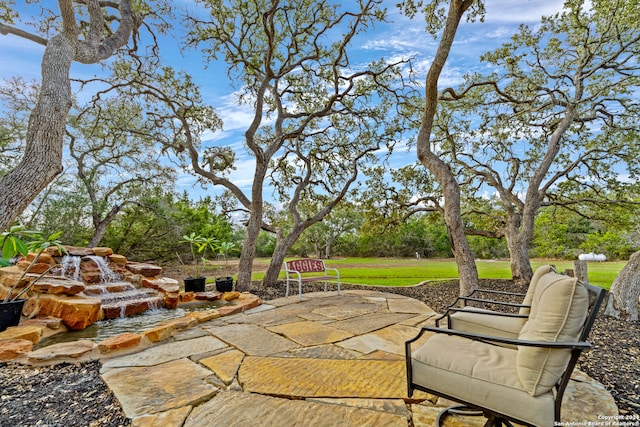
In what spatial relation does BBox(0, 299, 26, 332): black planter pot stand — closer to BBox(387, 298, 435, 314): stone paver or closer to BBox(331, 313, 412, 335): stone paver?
BBox(331, 313, 412, 335): stone paver

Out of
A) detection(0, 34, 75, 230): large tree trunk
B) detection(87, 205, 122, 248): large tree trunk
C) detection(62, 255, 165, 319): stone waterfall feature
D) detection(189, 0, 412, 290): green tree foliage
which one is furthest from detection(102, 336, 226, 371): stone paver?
detection(87, 205, 122, 248): large tree trunk

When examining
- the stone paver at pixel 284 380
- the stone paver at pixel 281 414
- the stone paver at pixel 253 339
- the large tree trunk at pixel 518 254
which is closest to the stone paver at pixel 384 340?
the stone paver at pixel 284 380

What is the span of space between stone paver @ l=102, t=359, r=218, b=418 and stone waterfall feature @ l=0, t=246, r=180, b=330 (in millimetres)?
2088

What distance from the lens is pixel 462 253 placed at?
14.9 ft

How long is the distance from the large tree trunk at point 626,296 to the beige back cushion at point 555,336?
163 inches

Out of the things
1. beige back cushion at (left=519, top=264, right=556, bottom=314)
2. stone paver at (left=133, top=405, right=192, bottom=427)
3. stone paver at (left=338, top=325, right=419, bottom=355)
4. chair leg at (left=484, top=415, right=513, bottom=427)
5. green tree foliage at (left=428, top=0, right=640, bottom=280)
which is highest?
green tree foliage at (left=428, top=0, right=640, bottom=280)

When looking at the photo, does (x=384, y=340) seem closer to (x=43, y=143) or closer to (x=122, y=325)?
(x=122, y=325)

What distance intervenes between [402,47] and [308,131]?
3262 millimetres

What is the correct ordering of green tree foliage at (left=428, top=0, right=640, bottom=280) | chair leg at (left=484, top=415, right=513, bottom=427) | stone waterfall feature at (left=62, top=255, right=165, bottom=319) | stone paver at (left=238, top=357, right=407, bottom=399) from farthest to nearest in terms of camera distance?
green tree foliage at (left=428, top=0, right=640, bottom=280), stone waterfall feature at (left=62, top=255, right=165, bottom=319), stone paver at (left=238, top=357, right=407, bottom=399), chair leg at (left=484, top=415, right=513, bottom=427)

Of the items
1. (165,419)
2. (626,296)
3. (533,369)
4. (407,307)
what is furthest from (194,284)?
(626,296)

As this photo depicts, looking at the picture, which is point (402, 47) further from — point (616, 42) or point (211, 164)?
point (211, 164)

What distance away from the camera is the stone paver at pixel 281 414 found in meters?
1.63

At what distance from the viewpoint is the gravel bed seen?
→ 1.72 m

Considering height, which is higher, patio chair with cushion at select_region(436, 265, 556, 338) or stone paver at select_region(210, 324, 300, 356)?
patio chair with cushion at select_region(436, 265, 556, 338)
